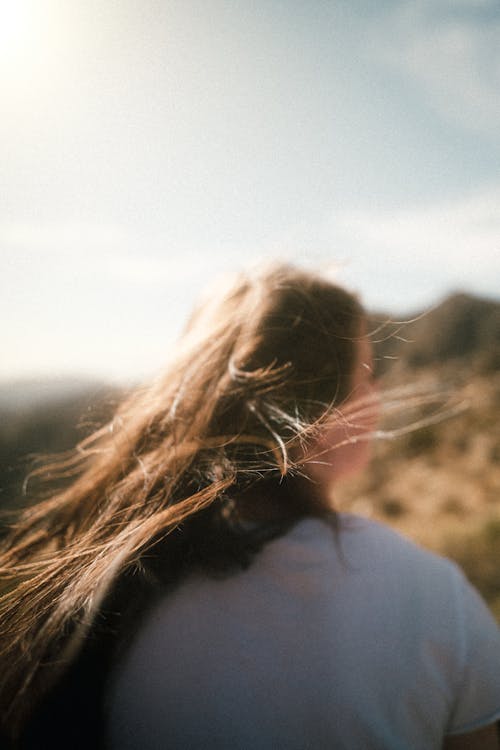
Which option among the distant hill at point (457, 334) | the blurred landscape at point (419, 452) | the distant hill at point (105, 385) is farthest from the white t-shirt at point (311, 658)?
the distant hill at point (457, 334)

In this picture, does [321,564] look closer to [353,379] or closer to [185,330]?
[353,379]

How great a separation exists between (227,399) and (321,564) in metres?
0.52

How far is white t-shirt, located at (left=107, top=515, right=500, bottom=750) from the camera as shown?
3.07ft

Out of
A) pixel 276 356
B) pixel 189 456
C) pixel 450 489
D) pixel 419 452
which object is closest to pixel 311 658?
pixel 189 456

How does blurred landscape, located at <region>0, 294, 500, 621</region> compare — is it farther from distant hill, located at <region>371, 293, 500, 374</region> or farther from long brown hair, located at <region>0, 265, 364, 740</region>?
distant hill, located at <region>371, 293, 500, 374</region>

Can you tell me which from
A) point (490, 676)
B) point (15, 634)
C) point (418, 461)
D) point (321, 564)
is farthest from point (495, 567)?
point (418, 461)

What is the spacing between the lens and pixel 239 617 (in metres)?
1.01

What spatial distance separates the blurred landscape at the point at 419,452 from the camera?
5.85 feet

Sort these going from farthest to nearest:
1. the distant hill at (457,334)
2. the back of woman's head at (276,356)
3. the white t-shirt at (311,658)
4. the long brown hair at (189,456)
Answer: the distant hill at (457,334)
the back of woman's head at (276,356)
the long brown hair at (189,456)
the white t-shirt at (311,658)

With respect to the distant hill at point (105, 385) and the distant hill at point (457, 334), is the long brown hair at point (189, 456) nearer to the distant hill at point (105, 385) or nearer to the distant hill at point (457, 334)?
the distant hill at point (105, 385)

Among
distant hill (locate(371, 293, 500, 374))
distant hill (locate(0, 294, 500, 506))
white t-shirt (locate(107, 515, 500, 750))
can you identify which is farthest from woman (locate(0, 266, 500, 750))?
distant hill (locate(371, 293, 500, 374))

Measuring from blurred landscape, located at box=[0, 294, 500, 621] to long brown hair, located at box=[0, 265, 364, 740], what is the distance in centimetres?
25

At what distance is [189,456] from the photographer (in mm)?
1286

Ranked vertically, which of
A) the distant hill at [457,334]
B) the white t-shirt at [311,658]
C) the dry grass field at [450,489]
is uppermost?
the white t-shirt at [311,658]
